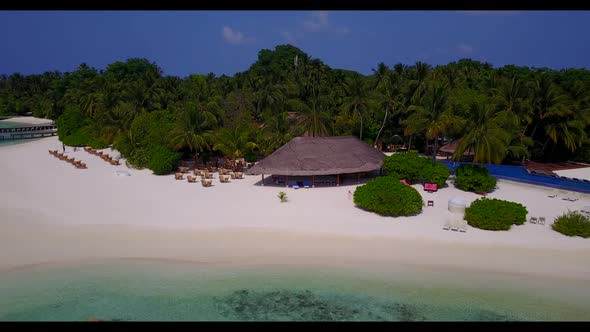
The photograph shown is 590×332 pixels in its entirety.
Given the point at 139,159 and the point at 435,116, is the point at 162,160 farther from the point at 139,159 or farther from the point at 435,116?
the point at 435,116

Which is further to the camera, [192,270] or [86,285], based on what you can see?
[192,270]

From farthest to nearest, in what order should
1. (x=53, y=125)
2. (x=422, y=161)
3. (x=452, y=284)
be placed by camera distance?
(x=53, y=125) < (x=422, y=161) < (x=452, y=284)

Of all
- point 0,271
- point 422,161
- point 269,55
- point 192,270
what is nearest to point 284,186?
point 422,161

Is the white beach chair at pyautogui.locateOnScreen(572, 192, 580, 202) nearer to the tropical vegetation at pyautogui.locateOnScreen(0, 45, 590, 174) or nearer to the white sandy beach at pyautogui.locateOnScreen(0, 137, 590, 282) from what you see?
the white sandy beach at pyautogui.locateOnScreen(0, 137, 590, 282)

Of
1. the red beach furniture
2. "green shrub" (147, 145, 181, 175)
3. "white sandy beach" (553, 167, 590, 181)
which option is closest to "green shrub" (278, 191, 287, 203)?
the red beach furniture

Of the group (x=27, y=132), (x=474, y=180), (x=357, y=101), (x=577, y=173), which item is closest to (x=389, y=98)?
(x=357, y=101)

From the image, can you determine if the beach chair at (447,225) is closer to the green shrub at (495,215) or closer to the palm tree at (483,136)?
the green shrub at (495,215)
